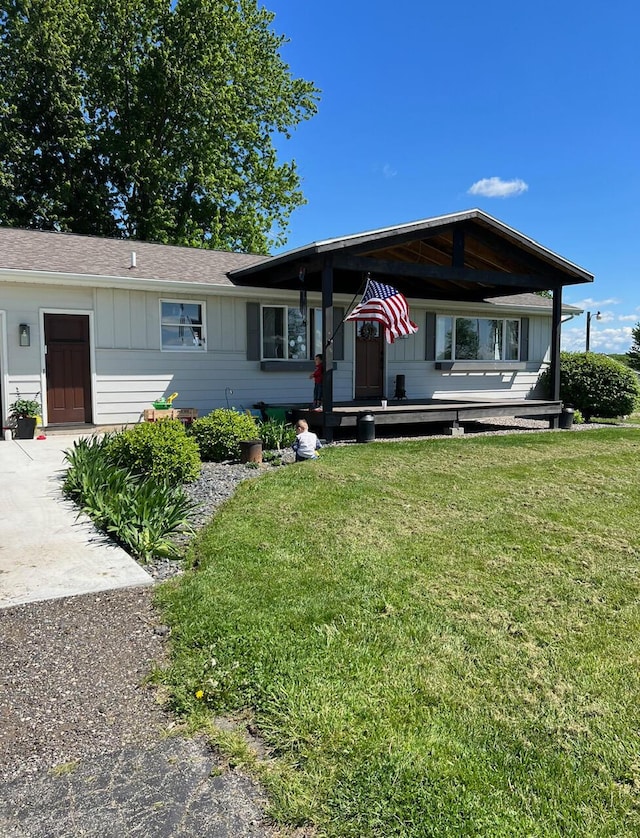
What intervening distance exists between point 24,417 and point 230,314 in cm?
429

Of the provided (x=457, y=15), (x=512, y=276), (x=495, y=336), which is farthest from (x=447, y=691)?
(x=457, y=15)

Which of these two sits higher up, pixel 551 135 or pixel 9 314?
pixel 551 135

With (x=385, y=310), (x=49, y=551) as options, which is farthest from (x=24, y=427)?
(x=385, y=310)

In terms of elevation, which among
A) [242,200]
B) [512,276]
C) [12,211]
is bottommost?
[512,276]

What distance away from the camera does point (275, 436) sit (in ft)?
29.3

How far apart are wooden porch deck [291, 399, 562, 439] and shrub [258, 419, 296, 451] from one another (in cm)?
92

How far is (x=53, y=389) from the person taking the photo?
10281 mm

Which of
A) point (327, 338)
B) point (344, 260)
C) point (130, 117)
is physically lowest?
point (327, 338)

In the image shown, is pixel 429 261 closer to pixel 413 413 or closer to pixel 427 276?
pixel 427 276

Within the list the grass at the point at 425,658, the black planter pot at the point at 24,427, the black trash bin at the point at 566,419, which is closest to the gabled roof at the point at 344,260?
the black planter pot at the point at 24,427

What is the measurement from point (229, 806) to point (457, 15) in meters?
16.7

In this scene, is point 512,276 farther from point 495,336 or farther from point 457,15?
point 457,15

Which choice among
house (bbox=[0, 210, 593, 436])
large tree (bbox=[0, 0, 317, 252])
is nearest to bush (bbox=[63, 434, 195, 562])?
house (bbox=[0, 210, 593, 436])

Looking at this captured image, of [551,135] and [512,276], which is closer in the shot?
[512,276]
